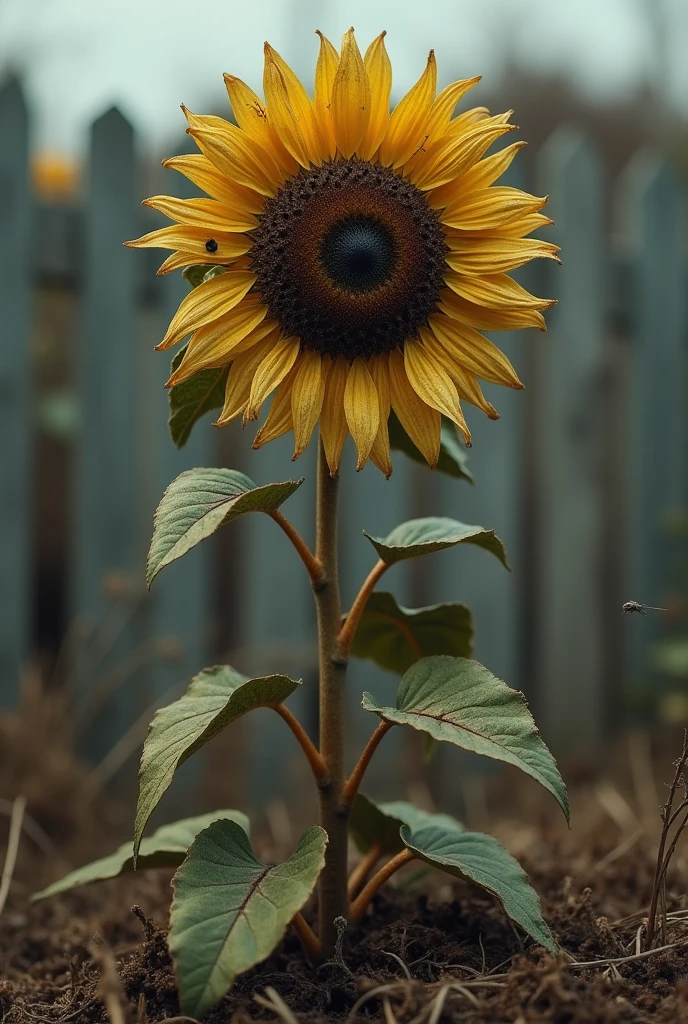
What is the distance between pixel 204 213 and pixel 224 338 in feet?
0.50

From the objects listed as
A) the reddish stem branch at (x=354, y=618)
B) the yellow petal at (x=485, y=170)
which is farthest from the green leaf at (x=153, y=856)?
the yellow petal at (x=485, y=170)

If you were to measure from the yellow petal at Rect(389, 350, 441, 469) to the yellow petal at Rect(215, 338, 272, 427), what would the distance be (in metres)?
0.16

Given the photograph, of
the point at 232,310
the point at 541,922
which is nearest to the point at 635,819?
the point at 541,922

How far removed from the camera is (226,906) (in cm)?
112

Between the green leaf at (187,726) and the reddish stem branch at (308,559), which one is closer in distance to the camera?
the green leaf at (187,726)

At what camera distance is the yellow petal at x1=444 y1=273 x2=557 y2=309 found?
4.08 ft

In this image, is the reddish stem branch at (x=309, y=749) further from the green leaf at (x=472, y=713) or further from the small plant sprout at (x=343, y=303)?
the green leaf at (x=472, y=713)

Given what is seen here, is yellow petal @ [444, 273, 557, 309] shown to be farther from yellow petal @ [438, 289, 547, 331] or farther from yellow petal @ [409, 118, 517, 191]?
yellow petal @ [409, 118, 517, 191]

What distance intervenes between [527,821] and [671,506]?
193 centimetres

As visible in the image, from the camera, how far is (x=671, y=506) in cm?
437

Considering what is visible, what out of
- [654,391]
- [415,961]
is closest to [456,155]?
[415,961]

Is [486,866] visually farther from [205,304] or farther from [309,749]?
[205,304]

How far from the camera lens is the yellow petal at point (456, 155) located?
123 centimetres

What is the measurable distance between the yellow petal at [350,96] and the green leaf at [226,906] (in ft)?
2.70
